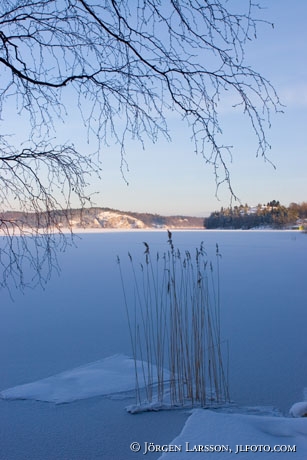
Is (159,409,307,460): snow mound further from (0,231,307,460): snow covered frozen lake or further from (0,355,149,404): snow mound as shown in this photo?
(0,355,149,404): snow mound

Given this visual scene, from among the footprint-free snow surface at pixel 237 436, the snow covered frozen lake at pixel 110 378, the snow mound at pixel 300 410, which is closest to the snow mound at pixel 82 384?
the snow covered frozen lake at pixel 110 378

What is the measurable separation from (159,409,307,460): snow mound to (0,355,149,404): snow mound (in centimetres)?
100

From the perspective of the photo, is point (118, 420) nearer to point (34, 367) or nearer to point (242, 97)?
point (34, 367)

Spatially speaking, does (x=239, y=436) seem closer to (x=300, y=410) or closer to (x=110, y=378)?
(x=300, y=410)

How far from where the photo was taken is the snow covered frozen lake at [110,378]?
1.71 metres

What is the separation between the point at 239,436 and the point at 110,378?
135 cm

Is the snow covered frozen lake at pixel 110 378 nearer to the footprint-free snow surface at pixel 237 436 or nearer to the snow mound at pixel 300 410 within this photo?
the footprint-free snow surface at pixel 237 436

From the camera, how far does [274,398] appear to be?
240 centimetres

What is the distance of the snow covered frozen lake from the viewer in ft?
5.61

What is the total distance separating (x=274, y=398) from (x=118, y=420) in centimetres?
87

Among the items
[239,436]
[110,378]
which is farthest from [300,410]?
[110,378]

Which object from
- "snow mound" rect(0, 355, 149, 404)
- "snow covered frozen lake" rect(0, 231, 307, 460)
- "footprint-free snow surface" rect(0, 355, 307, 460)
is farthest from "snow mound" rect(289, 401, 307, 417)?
"snow mound" rect(0, 355, 149, 404)

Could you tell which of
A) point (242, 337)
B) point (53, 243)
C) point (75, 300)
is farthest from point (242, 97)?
point (75, 300)

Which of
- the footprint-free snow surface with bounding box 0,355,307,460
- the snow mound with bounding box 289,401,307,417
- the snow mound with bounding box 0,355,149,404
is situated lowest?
the snow mound with bounding box 0,355,149,404
